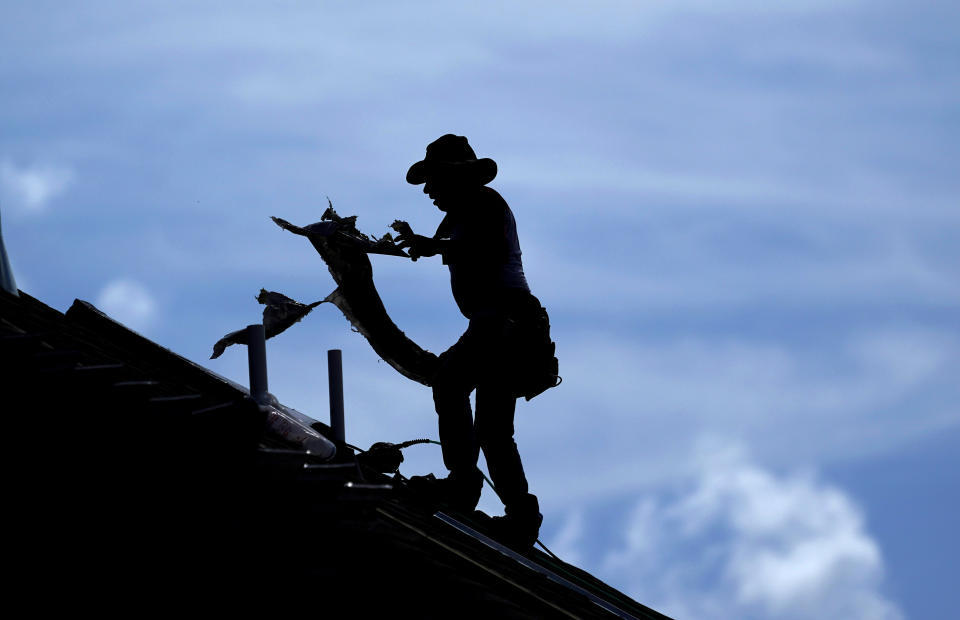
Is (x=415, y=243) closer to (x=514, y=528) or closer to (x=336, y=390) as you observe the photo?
(x=336, y=390)

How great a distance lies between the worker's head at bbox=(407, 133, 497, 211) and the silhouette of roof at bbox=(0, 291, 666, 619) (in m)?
3.57

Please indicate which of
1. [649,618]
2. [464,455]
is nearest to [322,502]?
[464,455]

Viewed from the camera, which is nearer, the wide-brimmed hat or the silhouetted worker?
the silhouetted worker

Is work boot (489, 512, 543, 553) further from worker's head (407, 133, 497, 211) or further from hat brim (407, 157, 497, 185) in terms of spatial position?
hat brim (407, 157, 497, 185)

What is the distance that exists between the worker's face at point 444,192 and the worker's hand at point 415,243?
361 millimetres

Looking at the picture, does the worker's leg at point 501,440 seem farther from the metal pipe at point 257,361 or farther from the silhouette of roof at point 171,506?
the silhouette of roof at point 171,506

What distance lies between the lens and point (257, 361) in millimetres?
5785

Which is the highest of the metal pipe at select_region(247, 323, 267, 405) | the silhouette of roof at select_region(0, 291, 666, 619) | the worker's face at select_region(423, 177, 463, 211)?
the worker's face at select_region(423, 177, 463, 211)

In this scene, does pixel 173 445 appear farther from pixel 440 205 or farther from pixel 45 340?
pixel 440 205

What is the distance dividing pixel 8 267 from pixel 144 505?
368 cm

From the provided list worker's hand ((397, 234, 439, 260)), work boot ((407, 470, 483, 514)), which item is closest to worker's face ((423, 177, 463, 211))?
worker's hand ((397, 234, 439, 260))

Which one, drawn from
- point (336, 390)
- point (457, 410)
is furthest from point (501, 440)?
point (336, 390)

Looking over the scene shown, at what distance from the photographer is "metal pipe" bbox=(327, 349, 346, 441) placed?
6773 millimetres

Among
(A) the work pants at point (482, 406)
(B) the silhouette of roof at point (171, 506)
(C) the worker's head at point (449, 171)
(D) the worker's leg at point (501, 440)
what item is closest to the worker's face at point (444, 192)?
(C) the worker's head at point (449, 171)
